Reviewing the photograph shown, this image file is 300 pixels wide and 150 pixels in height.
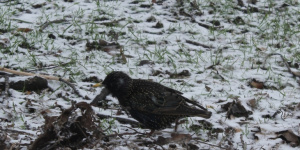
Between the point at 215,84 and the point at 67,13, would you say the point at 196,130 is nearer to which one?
the point at 215,84

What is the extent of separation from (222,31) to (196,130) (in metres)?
2.62

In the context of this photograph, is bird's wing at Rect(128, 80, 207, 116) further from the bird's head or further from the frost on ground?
the frost on ground

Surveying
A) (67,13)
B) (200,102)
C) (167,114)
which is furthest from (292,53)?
(67,13)

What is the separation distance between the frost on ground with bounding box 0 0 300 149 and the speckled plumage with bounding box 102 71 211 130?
150mm

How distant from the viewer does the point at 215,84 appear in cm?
504

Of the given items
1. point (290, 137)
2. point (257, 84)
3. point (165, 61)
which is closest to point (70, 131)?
point (290, 137)

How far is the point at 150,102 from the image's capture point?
156 inches

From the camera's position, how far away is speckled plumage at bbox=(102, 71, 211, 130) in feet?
12.8

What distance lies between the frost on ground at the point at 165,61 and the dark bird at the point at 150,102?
0.49ft

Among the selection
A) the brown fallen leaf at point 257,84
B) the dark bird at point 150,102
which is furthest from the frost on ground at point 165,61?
the dark bird at point 150,102

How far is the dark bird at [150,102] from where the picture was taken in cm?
390

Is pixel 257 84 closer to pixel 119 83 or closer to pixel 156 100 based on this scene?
pixel 156 100

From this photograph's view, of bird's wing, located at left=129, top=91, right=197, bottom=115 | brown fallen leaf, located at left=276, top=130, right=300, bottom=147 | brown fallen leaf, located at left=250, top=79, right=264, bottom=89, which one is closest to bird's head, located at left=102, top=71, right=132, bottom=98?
bird's wing, located at left=129, top=91, right=197, bottom=115

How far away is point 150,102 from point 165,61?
1657 mm
